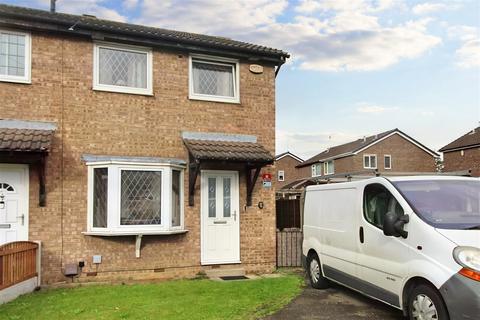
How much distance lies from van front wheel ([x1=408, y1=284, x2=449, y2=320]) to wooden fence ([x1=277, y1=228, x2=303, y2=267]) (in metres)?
5.88

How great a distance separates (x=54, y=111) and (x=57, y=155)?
3.08 feet

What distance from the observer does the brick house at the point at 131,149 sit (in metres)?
9.16

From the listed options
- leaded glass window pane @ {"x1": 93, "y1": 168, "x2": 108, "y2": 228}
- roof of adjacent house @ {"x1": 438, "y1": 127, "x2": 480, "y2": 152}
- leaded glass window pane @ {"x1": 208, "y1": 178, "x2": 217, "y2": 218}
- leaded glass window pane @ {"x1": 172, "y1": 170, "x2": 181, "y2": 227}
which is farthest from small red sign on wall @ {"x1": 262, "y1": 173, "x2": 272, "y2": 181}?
roof of adjacent house @ {"x1": 438, "y1": 127, "x2": 480, "y2": 152}

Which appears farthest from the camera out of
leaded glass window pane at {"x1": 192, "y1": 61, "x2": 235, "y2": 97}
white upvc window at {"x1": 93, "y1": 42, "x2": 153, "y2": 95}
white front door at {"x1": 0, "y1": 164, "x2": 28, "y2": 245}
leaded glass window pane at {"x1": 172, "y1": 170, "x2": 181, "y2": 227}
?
leaded glass window pane at {"x1": 192, "y1": 61, "x2": 235, "y2": 97}

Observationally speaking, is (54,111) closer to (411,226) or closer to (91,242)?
(91,242)

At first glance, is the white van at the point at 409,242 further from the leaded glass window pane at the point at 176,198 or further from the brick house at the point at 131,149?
the leaded glass window pane at the point at 176,198

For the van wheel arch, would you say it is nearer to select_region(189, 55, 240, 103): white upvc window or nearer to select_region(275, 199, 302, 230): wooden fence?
select_region(275, 199, 302, 230): wooden fence

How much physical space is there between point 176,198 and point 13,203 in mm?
3350

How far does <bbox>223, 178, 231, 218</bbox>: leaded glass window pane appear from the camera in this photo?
1084 centimetres

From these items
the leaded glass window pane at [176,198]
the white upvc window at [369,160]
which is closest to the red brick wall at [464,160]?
the white upvc window at [369,160]

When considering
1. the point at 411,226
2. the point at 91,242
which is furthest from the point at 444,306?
the point at 91,242

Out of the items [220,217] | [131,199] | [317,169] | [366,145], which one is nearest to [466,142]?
[366,145]

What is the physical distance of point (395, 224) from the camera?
580 centimetres

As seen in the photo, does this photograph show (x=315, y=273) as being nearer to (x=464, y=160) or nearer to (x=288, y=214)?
(x=288, y=214)
